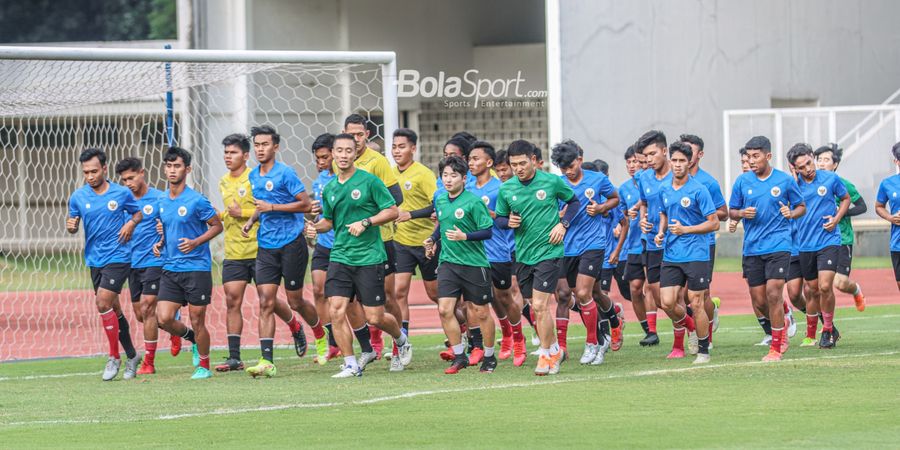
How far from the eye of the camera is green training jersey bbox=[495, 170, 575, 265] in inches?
466

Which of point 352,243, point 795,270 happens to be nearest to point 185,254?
point 352,243

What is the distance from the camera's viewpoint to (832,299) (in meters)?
13.6

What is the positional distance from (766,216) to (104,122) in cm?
1332

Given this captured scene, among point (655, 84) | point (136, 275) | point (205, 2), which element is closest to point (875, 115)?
point (655, 84)

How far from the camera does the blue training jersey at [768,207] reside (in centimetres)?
1276

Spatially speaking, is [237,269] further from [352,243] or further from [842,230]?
[842,230]

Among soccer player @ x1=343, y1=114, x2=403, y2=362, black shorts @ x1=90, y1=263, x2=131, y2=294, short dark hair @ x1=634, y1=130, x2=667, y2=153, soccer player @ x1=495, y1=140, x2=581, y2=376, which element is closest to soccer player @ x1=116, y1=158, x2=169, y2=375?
black shorts @ x1=90, y1=263, x2=131, y2=294

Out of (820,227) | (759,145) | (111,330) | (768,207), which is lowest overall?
(111,330)

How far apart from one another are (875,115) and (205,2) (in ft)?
44.4

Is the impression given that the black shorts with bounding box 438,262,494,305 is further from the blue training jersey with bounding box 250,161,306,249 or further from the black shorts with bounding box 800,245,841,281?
the black shorts with bounding box 800,245,841,281

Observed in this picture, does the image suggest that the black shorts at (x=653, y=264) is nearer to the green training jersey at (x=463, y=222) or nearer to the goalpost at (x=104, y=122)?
the green training jersey at (x=463, y=222)

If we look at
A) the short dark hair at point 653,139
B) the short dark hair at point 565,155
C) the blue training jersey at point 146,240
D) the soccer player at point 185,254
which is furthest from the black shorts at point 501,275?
the blue training jersey at point 146,240

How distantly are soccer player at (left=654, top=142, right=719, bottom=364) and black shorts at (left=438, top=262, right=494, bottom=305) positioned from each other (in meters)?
1.59

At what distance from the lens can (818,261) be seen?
44.4ft
